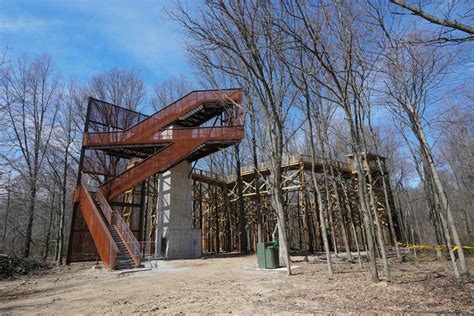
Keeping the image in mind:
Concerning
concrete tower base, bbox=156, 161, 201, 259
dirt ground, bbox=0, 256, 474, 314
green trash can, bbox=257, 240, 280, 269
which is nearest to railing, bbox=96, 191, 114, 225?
concrete tower base, bbox=156, 161, 201, 259

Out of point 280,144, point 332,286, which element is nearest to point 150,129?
point 280,144

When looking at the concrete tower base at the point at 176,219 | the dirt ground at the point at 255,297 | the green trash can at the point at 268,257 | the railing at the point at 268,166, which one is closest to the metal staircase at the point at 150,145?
the concrete tower base at the point at 176,219

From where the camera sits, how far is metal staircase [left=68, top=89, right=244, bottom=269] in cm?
1420

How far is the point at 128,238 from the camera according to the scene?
13.8m

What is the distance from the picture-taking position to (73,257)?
16.8 metres

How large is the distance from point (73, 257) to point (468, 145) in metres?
29.6

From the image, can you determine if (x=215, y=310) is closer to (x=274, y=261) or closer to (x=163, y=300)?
(x=163, y=300)

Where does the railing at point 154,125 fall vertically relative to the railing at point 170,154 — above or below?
above

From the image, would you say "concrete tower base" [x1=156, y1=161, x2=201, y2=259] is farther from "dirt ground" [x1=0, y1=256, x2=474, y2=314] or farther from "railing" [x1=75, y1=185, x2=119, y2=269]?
"dirt ground" [x1=0, y1=256, x2=474, y2=314]

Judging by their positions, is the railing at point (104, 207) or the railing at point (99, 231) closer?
the railing at point (99, 231)

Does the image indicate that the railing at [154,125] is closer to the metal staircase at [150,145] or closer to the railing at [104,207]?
the metal staircase at [150,145]

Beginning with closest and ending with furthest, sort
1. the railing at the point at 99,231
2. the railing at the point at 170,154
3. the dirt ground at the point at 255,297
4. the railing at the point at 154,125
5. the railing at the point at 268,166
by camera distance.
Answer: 1. the dirt ground at the point at 255,297
2. the railing at the point at 99,231
3. the railing at the point at 170,154
4. the railing at the point at 154,125
5. the railing at the point at 268,166

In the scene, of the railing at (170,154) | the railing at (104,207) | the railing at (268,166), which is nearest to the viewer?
the railing at (104,207)

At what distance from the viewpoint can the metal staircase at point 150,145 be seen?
1420cm
